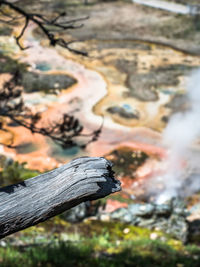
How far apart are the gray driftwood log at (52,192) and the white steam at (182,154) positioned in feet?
24.3

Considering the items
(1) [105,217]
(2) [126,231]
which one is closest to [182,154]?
(1) [105,217]

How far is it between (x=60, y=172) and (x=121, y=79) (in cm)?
1176

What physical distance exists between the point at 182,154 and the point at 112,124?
214 centimetres

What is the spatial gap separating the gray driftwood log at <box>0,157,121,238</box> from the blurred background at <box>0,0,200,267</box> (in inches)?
88.5

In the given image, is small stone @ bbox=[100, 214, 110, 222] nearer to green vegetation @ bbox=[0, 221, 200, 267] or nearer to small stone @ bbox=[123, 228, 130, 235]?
small stone @ bbox=[123, 228, 130, 235]

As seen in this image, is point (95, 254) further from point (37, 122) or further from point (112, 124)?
point (112, 124)

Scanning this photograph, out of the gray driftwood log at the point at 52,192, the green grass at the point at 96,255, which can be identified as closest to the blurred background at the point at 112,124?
the green grass at the point at 96,255

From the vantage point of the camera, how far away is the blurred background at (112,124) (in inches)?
197

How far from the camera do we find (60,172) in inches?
70.3

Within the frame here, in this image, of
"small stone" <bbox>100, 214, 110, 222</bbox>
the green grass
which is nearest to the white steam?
"small stone" <bbox>100, 214, 110, 222</bbox>

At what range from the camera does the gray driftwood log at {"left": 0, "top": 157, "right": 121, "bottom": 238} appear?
167 centimetres

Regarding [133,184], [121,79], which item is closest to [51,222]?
[133,184]

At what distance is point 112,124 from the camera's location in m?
11.1

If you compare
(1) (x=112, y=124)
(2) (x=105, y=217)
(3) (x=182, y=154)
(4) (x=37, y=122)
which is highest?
(1) (x=112, y=124)
